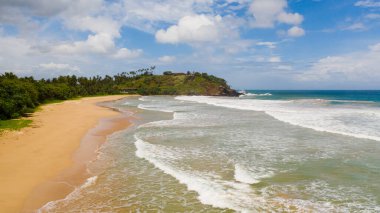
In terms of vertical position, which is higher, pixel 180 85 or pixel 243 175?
pixel 180 85

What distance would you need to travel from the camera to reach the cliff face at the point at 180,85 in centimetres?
14488

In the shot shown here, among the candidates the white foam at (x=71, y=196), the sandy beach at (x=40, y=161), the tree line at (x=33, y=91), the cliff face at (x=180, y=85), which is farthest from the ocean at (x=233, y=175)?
the cliff face at (x=180, y=85)

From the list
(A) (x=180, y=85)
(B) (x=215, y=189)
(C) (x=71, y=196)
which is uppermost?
(A) (x=180, y=85)

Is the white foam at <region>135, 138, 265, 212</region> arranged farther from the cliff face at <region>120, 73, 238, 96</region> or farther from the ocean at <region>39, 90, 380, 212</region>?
the cliff face at <region>120, 73, 238, 96</region>

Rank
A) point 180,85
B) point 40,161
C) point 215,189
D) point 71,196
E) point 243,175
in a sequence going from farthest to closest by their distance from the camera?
point 180,85 < point 40,161 < point 243,175 < point 215,189 < point 71,196

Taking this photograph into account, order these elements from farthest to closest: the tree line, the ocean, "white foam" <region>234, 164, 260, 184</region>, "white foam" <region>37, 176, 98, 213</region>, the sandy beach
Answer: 1. the tree line
2. "white foam" <region>234, 164, 260, 184</region>
3. the sandy beach
4. the ocean
5. "white foam" <region>37, 176, 98, 213</region>

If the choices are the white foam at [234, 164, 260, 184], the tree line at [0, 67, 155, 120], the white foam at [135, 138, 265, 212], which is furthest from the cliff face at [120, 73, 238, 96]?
the white foam at [135, 138, 265, 212]

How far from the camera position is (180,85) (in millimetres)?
154750

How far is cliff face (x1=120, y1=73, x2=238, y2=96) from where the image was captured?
144875mm

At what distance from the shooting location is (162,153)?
650 inches

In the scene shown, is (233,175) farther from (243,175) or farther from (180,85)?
(180,85)

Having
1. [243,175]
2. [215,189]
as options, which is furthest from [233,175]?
[215,189]

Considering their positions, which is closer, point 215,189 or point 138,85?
point 215,189

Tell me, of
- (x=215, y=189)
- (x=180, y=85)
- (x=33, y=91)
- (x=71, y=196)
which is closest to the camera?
(x=71, y=196)
